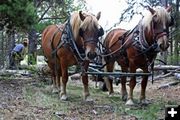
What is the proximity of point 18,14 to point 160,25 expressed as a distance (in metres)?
4.56

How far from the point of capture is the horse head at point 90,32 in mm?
6969

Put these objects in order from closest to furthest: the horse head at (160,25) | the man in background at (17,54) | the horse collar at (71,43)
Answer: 1. the horse head at (160,25)
2. the horse collar at (71,43)
3. the man in background at (17,54)

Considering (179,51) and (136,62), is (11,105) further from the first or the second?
(179,51)

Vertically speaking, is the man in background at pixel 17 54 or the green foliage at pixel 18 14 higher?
the green foliage at pixel 18 14

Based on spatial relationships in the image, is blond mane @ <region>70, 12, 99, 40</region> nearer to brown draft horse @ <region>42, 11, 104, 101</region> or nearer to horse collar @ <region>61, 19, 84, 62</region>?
brown draft horse @ <region>42, 11, 104, 101</region>

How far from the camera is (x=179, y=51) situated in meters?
20.0

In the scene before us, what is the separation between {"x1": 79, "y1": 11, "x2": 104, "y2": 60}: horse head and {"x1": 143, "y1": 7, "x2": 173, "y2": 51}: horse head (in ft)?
2.98

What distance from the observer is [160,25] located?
666 cm

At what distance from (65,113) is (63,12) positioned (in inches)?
772

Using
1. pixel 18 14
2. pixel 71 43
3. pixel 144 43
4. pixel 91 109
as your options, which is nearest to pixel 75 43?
pixel 71 43

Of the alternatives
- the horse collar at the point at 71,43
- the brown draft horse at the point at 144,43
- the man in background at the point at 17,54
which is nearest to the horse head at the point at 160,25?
the brown draft horse at the point at 144,43

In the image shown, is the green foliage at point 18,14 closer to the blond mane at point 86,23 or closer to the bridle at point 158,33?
the blond mane at point 86,23

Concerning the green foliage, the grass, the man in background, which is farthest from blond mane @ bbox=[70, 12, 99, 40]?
the man in background

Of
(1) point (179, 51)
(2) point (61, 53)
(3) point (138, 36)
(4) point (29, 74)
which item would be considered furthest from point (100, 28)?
(1) point (179, 51)
